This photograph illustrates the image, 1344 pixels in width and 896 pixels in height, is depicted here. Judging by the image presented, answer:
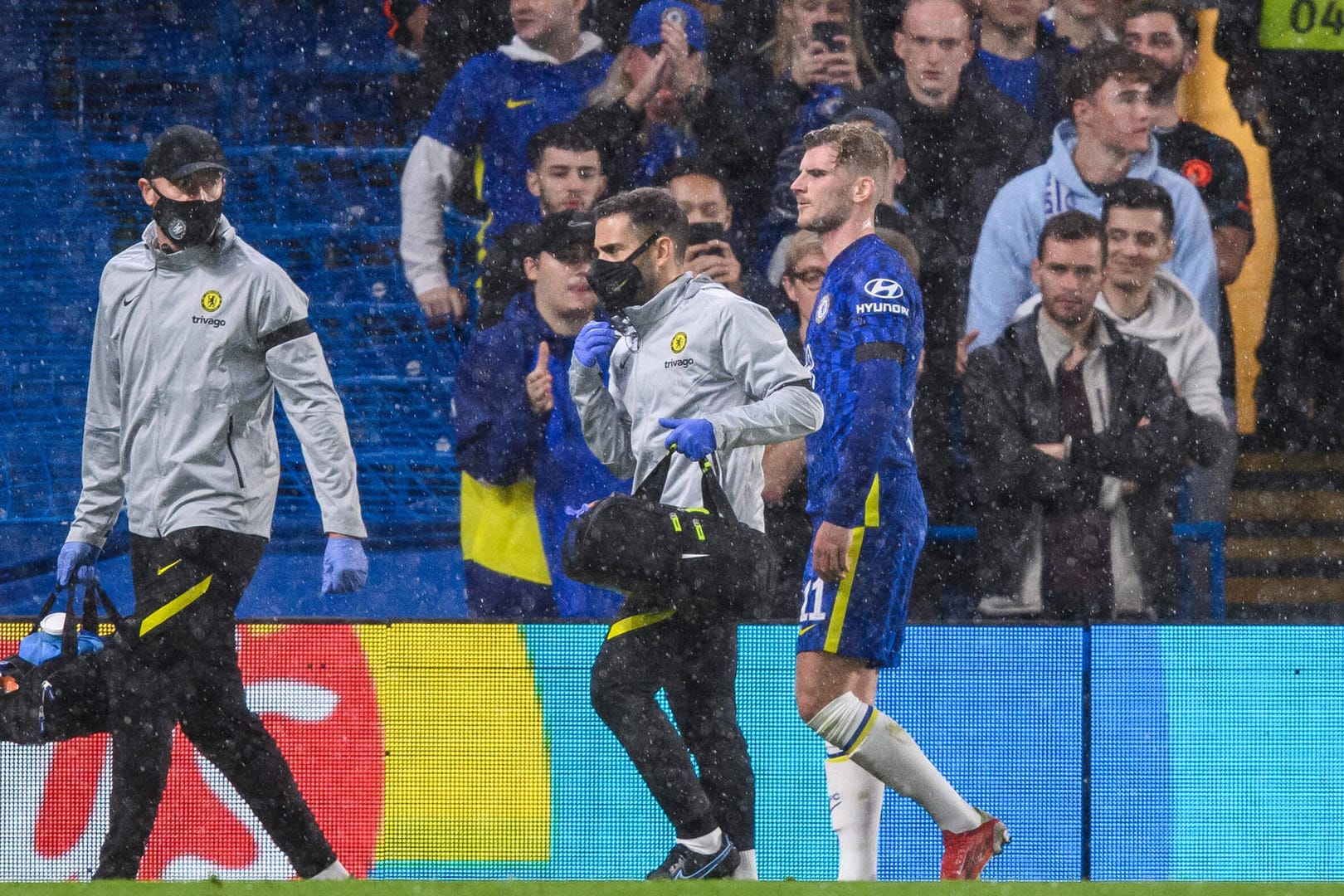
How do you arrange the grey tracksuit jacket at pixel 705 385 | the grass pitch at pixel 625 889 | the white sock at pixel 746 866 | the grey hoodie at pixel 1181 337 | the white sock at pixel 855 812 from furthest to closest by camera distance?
the grey hoodie at pixel 1181 337, the white sock at pixel 855 812, the white sock at pixel 746 866, the grey tracksuit jacket at pixel 705 385, the grass pitch at pixel 625 889

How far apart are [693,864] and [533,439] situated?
2.94 meters

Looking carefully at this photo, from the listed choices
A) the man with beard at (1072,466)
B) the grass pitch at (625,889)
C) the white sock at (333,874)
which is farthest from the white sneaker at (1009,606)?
the white sock at (333,874)

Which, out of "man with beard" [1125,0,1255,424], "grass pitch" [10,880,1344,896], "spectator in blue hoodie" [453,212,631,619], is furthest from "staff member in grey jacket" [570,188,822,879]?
"man with beard" [1125,0,1255,424]

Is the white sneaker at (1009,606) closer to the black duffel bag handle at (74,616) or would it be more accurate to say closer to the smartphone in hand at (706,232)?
the smartphone in hand at (706,232)

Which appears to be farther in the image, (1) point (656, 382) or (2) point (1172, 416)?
(2) point (1172, 416)

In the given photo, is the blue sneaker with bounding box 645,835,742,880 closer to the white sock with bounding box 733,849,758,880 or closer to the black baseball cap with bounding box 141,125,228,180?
the white sock with bounding box 733,849,758,880

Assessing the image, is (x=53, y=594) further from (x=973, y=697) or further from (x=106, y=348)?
(x=973, y=697)

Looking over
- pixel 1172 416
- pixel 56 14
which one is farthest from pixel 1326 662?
pixel 56 14

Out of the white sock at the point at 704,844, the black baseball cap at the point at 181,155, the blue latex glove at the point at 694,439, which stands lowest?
the white sock at the point at 704,844

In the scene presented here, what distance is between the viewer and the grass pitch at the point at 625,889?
Answer: 3.91 meters

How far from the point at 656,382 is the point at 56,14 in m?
4.60

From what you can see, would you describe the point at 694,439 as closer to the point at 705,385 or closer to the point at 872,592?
the point at 705,385

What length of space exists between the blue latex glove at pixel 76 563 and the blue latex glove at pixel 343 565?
2.13ft

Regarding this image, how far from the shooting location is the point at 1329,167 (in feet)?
25.4
